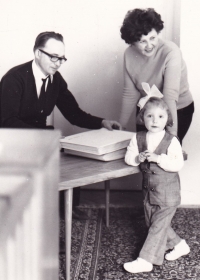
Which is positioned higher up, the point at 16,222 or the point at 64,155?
the point at 16,222

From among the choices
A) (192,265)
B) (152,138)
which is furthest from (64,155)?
(192,265)

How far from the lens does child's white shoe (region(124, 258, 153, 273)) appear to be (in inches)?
92.0

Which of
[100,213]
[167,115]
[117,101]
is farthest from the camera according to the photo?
[117,101]

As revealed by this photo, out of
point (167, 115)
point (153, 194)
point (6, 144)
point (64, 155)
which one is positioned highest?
point (6, 144)

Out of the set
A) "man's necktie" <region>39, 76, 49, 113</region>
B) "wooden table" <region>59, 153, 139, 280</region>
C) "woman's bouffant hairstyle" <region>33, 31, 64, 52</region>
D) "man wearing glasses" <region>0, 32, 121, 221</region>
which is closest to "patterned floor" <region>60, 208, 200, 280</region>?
"wooden table" <region>59, 153, 139, 280</region>

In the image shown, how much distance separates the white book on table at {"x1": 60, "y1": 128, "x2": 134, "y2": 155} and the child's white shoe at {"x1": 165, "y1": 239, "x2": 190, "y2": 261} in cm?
67

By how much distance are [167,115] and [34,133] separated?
150 centimetres

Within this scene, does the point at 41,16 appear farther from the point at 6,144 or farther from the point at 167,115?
the point at 6,144

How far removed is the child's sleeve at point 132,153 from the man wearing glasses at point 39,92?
0.33 meters

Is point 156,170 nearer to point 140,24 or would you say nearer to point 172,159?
point 172,159

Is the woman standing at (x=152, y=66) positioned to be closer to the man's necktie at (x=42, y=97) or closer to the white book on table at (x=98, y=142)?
the white book on table at (x=98, y=142)

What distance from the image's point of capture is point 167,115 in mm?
2268

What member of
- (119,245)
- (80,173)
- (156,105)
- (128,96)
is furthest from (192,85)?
(80,173)

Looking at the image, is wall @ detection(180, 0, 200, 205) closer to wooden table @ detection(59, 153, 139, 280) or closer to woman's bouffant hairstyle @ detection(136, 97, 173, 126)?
woman's bouffant hairstyle @ detection(136, 97, 173, 126)
